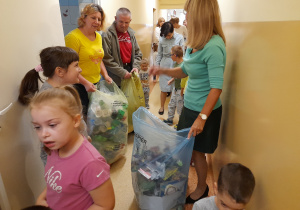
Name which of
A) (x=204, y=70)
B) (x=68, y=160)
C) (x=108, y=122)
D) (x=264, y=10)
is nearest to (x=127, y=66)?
(x=108, y=122)

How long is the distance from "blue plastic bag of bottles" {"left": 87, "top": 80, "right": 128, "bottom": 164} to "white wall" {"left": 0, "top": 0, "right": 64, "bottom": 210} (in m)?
0.53

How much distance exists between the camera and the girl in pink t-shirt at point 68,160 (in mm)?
772

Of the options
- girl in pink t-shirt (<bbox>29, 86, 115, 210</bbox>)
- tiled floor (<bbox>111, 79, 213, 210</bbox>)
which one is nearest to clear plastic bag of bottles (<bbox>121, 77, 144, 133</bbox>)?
tiled floor (<bbox>111, 79, 213, 210</bbox>)

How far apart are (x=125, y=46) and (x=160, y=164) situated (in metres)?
1.66

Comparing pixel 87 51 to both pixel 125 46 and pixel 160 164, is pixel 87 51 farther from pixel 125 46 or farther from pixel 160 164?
pixel 160 164

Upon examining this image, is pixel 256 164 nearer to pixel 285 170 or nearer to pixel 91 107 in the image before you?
pixel 285 170

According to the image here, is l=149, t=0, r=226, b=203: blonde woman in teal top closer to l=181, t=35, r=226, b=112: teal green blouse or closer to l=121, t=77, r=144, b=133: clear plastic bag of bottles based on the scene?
l=181, t=35, r=226, b=112: teal green blouse

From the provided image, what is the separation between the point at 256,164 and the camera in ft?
3.43

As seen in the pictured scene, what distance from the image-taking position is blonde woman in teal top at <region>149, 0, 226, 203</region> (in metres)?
1.18

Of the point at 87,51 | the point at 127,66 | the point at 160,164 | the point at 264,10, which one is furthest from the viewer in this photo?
the point at 127,66

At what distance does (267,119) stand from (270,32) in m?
0.39

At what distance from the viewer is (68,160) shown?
0.80 m

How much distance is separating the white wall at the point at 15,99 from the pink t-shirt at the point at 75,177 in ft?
1.58

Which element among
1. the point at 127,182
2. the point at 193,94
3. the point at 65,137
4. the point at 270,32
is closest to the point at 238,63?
the point at 193,94
